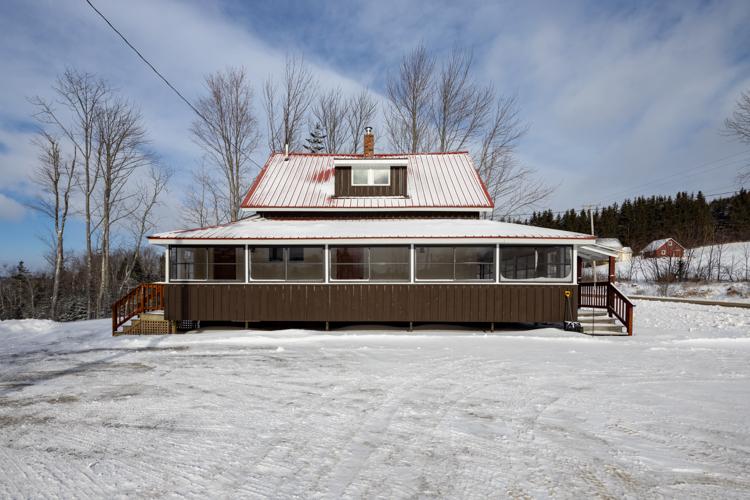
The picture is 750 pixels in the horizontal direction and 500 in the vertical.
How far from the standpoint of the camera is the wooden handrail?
38.3 feet

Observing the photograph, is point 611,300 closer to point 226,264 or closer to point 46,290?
point 226,264

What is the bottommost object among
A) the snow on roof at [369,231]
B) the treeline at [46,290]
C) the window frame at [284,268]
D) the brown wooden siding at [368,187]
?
the treeline at [46,290]

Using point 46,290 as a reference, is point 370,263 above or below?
above

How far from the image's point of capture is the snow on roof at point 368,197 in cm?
1477

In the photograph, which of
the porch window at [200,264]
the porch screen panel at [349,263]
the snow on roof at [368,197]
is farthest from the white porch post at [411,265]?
the porch window at [200,264]

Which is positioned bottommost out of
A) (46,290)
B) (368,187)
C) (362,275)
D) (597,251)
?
(46,290)

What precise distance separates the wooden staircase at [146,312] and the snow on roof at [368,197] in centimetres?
449

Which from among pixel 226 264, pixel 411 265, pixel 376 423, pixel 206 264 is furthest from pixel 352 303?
pixel 376 423

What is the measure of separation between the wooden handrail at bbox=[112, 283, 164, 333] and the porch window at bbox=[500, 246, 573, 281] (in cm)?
1087

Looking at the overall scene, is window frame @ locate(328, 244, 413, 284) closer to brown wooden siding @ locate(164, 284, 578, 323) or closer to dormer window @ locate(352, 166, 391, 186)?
brown wooden siding @ locate(164, 284, 578, 323)

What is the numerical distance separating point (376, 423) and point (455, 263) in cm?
797

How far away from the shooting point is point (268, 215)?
15148 mm

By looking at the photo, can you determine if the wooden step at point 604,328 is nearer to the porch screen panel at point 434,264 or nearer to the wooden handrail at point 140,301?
the porch screen panel at point 434,264

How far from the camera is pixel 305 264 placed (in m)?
12.2
